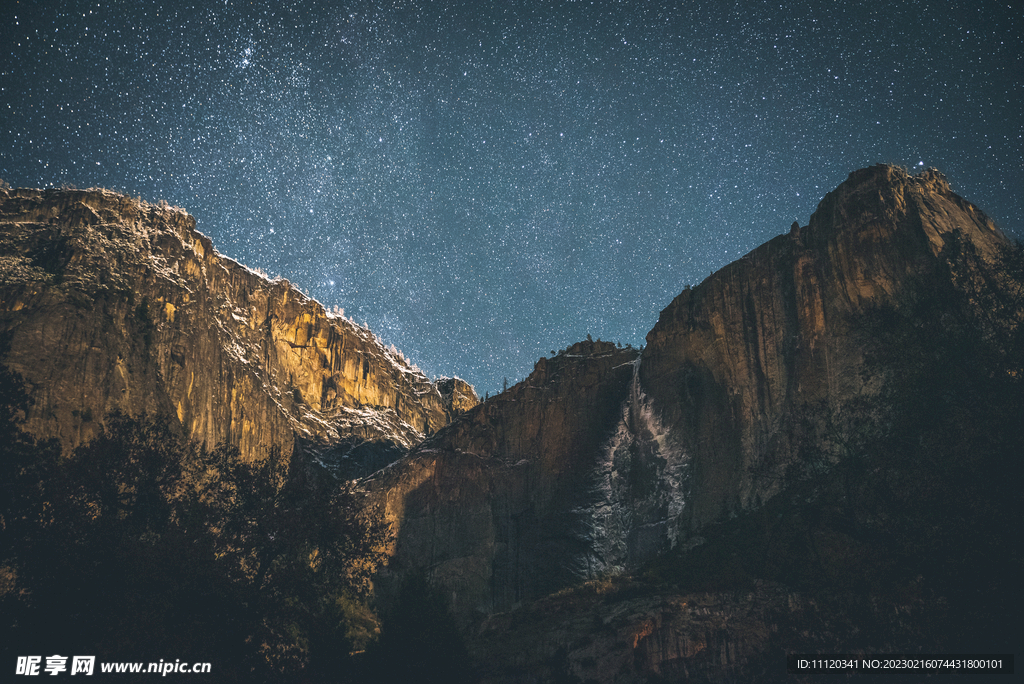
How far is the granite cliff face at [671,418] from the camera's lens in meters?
44.3

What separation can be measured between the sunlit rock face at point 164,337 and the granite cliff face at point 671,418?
24.6 m

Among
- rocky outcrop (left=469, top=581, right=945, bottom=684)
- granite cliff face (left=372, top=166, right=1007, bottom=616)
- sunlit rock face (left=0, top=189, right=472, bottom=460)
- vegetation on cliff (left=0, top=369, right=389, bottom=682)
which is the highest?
sunlit rock face (left=0, top=189, right=472, bottom=460)

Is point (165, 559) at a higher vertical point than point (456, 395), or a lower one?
lower

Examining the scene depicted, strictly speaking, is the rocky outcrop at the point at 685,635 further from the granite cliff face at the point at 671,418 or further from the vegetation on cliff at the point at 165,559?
the vegetation on cliff at the point at 165,559

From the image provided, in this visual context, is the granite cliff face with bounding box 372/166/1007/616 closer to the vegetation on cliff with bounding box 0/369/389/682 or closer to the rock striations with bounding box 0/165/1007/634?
the rock striations with bounding box 0/165/1007/634

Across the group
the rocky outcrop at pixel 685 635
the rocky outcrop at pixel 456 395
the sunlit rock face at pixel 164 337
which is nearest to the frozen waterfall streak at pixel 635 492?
the rocky outcrop at pixel 685 635

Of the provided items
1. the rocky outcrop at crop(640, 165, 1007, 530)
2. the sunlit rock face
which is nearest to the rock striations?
the rocky outcrop at crop(640, 165, 1007, 530)

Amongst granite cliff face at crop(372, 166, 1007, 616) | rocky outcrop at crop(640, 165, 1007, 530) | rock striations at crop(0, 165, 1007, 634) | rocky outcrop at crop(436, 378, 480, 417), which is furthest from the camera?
rocky outcrop at crop(436, 378, 480, 417)

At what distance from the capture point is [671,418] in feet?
176

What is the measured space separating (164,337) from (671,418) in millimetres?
55963

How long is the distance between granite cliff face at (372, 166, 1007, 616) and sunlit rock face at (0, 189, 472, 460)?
2462cm

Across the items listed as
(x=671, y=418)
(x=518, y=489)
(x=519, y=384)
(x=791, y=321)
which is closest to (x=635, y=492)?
(x=671, y=418)

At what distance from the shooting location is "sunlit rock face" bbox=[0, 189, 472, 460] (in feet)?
216

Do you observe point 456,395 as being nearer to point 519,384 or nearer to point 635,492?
point 519,384
